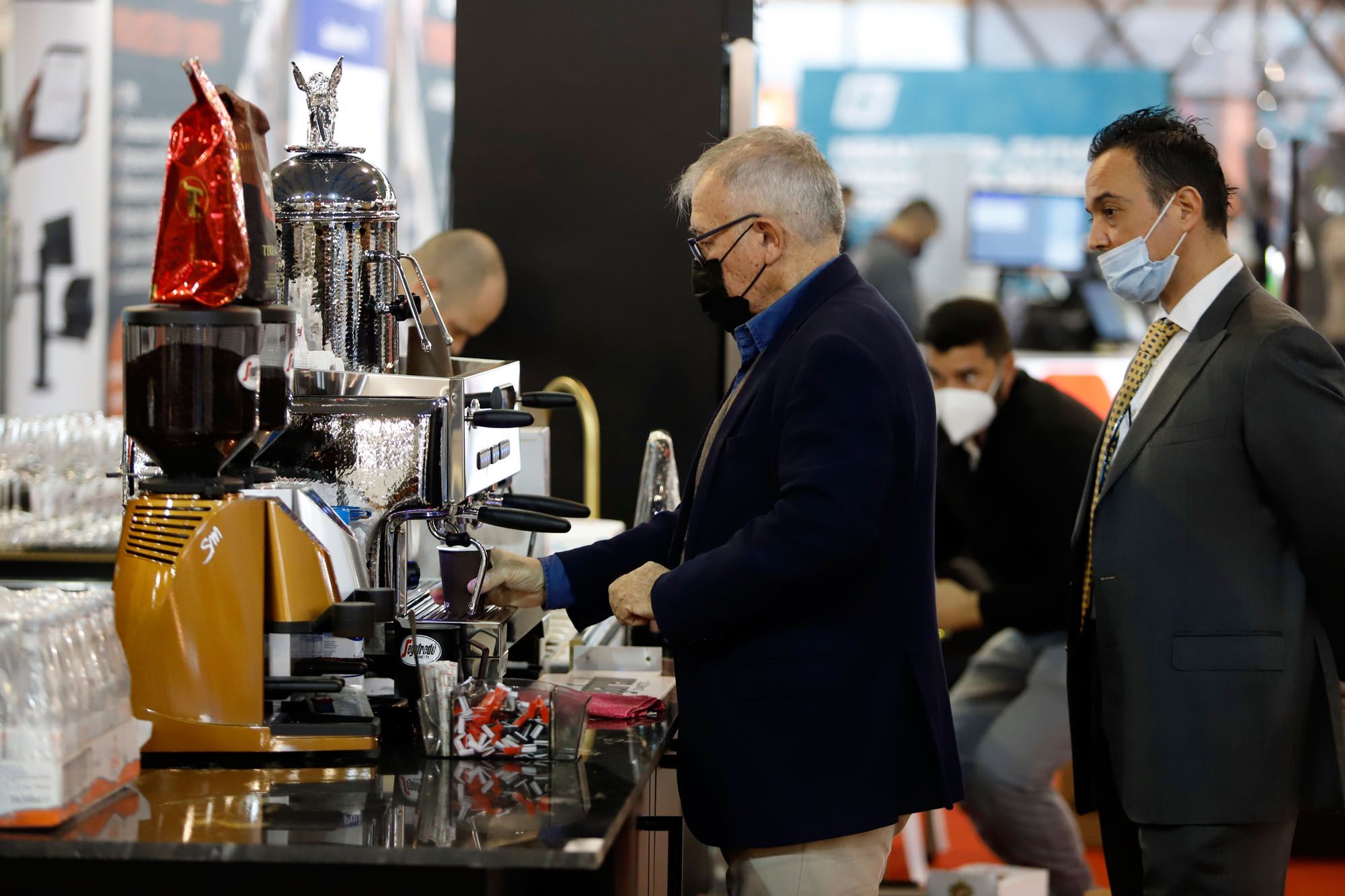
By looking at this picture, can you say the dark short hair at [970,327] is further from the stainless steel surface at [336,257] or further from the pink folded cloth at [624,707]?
the stainless steel surface at [336,257]

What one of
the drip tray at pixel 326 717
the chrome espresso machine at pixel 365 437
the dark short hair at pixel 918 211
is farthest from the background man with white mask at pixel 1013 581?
the dark short hair at pixel 918 211

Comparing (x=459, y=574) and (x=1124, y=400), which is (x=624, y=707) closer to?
(x=459, y=574)

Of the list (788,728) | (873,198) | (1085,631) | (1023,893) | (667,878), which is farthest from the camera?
(873,198)

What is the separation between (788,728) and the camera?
1890mm

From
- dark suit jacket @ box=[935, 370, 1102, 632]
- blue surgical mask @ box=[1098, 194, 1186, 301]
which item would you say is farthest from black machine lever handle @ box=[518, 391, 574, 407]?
dark suit jacket @ box=[935, 370, 1102, 632]

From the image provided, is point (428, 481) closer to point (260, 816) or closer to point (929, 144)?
point (260, 816)

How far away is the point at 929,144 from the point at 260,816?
6816mm

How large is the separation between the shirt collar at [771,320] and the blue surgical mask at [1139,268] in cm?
79

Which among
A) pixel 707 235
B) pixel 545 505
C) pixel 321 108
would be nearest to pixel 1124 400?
pixel 707 235

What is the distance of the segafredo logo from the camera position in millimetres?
2047

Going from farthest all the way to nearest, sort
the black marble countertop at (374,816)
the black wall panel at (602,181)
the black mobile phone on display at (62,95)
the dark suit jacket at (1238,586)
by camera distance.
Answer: the black mobile phone on display at (62,95)
the black wall panel at (602,181)
the dark suit jacket at (1238,586)
the black marble countertop at (374,816)

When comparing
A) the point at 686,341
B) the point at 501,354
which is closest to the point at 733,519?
the point at 686,341

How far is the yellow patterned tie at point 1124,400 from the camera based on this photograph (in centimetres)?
262

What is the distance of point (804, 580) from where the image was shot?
6.04ft
